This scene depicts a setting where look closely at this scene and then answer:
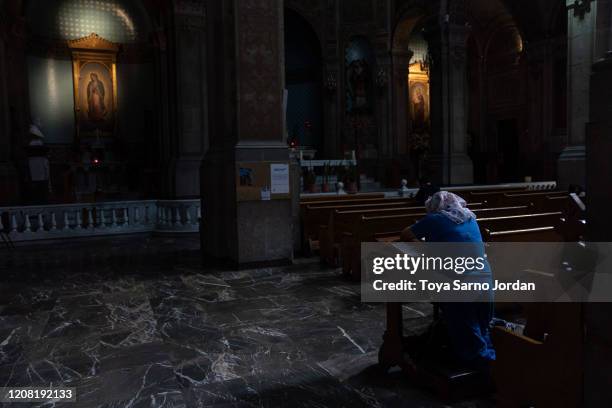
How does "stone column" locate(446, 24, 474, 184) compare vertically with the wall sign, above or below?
above

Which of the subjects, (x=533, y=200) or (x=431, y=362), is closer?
(x=431, y=362)

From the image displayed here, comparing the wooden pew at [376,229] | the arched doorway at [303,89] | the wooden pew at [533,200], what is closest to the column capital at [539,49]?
the arched doorway at [303,89]

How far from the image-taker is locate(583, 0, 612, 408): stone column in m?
1.81

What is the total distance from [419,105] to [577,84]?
12.0m

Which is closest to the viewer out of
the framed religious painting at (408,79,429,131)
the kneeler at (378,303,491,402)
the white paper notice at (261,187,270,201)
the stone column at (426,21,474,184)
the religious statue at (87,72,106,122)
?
the kneeler at (378,303,491,402)

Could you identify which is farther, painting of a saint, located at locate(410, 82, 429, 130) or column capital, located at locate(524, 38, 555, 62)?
painting of a saint, located at locate(410, 82, 429, 130)

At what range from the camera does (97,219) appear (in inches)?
456

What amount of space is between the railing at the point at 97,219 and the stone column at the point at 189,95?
2010 millimetres

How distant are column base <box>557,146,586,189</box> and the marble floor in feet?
25.6

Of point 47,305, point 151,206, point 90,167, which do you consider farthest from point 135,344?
point 90,167

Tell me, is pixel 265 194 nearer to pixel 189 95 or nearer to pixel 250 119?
pixel 250 119

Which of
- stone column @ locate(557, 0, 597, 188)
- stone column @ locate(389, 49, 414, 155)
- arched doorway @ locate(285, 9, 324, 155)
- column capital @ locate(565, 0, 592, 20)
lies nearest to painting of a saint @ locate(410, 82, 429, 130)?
stone column @ locate(389, 49, 414, 155)

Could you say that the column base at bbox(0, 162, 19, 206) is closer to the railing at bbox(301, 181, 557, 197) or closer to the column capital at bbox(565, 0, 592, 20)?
the railing at bbox(301, 181, 557, 197)

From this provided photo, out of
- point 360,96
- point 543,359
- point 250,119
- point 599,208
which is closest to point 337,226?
point 250,119
